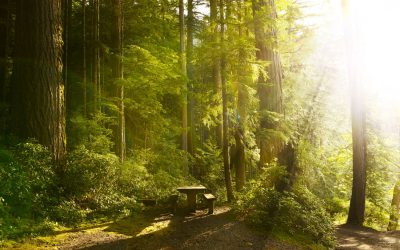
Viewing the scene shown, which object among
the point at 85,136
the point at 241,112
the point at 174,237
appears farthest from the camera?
the point at 241,112

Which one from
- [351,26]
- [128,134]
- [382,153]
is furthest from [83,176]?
[382,153]

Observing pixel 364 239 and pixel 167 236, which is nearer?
pixel 167 236

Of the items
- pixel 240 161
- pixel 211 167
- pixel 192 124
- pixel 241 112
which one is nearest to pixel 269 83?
pixel 241 112

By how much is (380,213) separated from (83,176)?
16374mm

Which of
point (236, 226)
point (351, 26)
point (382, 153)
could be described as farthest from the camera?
point (382, 153)

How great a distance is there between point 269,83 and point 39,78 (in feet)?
22.1

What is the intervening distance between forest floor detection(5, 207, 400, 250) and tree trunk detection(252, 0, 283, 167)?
2.55 m

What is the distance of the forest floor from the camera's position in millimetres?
6508

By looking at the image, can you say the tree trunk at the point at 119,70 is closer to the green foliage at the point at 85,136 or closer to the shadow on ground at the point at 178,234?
the green foliage at the point at 85,136

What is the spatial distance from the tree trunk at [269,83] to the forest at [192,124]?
46 millimetres

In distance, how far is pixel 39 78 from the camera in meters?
9.09

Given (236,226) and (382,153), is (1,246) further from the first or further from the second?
(382,153)

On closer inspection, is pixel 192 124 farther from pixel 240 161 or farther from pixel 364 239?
pixel 364 239

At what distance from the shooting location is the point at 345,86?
65.9 feet
